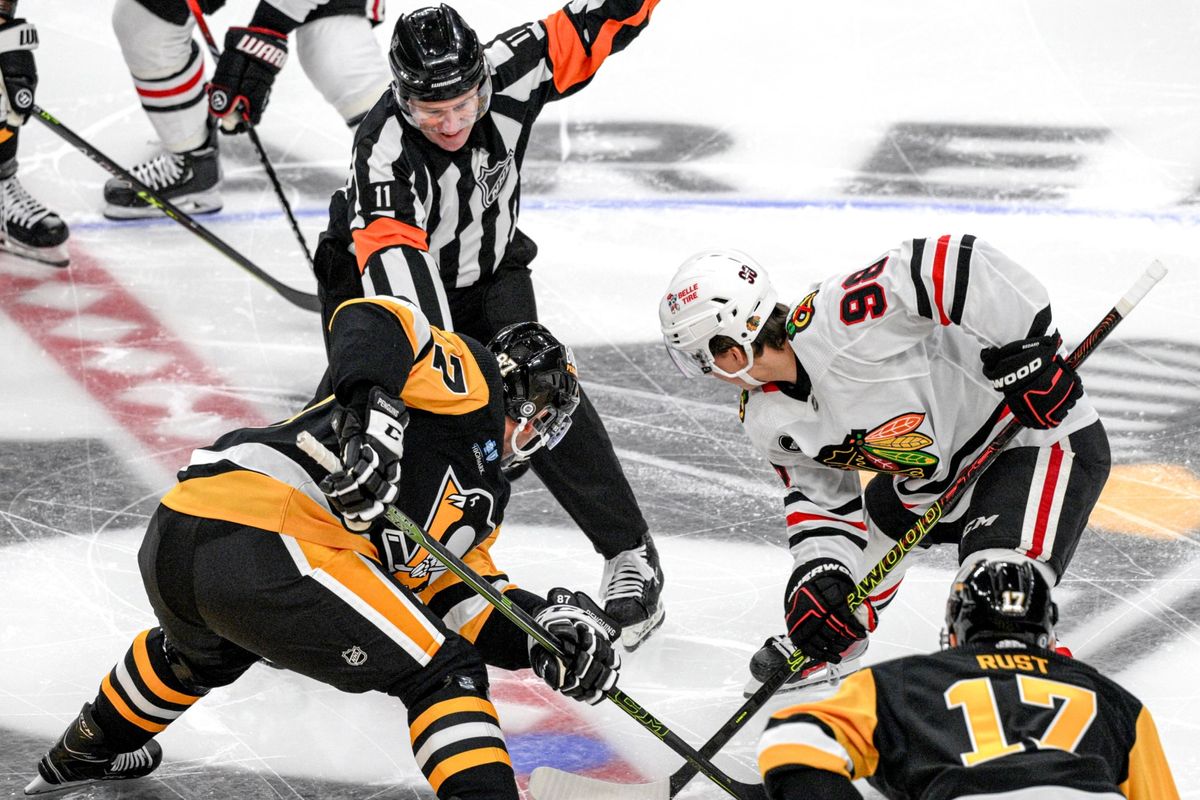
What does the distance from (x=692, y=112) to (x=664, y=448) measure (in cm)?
194

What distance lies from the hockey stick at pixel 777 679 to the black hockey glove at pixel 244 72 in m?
2.44

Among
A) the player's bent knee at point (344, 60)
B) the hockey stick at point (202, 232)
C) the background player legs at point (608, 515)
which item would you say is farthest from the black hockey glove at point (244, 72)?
the background player legs at point (608, 515)

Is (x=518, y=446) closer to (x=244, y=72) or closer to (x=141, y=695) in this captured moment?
(x=141, y=695)

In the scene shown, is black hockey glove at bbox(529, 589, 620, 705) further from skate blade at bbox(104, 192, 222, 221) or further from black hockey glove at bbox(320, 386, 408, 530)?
skate blade at bbox(104, 192, 222, 221)

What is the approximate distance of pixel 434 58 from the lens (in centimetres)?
295

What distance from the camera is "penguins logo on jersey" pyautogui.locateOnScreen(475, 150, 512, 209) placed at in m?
3.23

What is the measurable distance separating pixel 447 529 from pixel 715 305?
23.7 inches

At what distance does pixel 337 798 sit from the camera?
274 centimetres

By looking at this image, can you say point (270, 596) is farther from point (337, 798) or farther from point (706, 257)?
point (706, 257)

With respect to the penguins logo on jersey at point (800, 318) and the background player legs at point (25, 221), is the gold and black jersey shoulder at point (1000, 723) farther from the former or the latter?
the background player legs at point (25, 221)

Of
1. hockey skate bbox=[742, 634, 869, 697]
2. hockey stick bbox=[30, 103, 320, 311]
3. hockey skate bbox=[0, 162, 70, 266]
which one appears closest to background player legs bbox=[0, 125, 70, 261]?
hockey skate bbox=[0, 162, 70, 266]

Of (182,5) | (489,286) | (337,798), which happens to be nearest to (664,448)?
(489,286)

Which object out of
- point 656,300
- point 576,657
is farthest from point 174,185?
point 576,657

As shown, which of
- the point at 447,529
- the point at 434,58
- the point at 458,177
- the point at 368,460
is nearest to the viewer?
the point at 368,460
